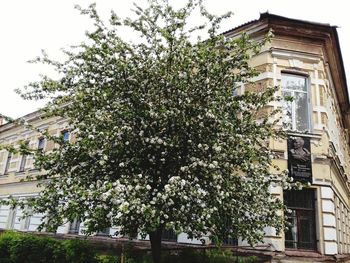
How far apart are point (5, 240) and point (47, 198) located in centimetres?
746

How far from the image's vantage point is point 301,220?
1078cm

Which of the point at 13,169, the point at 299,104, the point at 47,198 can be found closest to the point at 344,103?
the point at 299,104

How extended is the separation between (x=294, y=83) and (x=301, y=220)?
15.4 feet

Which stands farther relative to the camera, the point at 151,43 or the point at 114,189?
the point at 151,43

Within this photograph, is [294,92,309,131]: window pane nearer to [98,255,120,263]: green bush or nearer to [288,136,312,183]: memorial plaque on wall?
[288,136,312,183]: memorial plaque on wall

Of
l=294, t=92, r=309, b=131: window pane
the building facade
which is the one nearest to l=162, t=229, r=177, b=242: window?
the building facade

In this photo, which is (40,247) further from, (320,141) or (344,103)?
(344,103)

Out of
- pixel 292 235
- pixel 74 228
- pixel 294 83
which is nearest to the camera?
pixel 292 235

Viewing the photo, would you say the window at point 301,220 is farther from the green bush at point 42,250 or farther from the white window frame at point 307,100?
the green bush at point 42,250

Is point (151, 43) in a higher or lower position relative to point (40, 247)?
higher

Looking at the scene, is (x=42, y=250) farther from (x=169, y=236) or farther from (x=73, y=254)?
(x=169, y=236)

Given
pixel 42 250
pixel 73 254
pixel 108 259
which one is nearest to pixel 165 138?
pixel 108 259

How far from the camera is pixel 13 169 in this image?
22.5m

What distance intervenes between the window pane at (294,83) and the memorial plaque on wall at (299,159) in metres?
1.97
